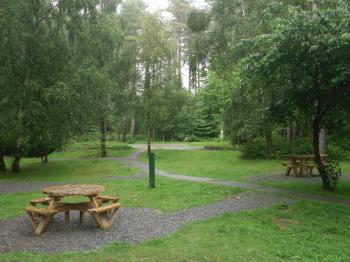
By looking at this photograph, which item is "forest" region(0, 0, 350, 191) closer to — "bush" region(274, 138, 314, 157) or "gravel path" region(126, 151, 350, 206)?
"bush" region(274, 138, 314, 157)

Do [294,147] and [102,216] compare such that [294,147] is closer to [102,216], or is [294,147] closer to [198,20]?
[198,20]

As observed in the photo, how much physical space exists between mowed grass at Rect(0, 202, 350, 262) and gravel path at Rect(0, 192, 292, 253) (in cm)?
36

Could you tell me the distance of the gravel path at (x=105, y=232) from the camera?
6.79 metres

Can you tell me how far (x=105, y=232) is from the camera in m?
7.59

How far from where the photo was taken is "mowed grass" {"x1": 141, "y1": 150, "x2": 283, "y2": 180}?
16703mm

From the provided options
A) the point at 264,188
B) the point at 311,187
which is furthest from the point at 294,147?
the point at 264,188

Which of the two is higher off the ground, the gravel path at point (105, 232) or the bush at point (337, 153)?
the bush at point (337, 153)

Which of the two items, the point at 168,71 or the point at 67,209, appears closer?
the point at 67,209

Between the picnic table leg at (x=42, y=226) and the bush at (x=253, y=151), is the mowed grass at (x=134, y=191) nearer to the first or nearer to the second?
the picnic table leg at (x=42, y=226)

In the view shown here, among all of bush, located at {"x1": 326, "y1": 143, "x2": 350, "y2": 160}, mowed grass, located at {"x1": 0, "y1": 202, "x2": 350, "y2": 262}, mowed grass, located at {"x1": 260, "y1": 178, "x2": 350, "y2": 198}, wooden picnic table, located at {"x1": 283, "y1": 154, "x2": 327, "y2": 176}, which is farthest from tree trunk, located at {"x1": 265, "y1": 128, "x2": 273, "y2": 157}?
mowed grass, located at {"x1": 0, "y1": 202, "x2": 350, "y2": 262}

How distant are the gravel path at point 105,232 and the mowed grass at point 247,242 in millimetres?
360

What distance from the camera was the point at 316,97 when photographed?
11.4 m

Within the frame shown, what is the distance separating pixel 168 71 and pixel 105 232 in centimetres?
2063

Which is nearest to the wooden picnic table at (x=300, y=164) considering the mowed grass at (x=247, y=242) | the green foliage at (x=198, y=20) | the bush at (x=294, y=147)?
the bush at (x=294, y=147)
